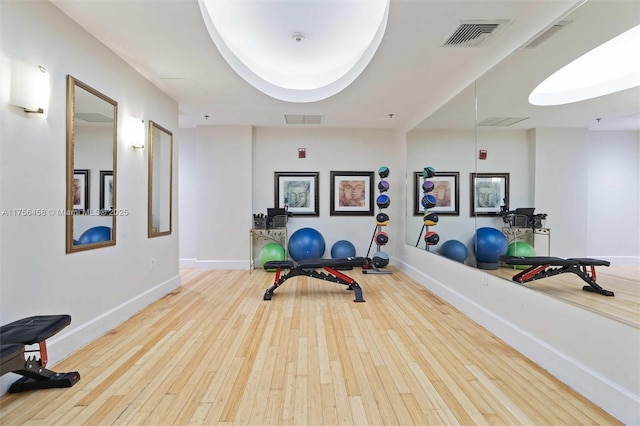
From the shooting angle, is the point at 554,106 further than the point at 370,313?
No

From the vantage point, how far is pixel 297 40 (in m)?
→ 3.83

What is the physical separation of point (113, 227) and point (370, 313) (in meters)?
2.93

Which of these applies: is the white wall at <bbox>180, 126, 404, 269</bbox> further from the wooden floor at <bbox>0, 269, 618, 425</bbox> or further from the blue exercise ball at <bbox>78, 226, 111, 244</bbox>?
the blue exercise ball at <bbox>78, 226, 111, 244</bbox>

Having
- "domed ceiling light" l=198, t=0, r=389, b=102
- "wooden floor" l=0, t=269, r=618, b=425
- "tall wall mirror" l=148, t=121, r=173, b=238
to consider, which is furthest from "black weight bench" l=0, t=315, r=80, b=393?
"domed ceiling light" l=198, t=0, r=389, b=102

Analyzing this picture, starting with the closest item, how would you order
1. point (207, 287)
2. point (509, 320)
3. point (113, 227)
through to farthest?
point (509, 320), point (113, 227), point (207, 287)

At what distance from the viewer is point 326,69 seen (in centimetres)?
454

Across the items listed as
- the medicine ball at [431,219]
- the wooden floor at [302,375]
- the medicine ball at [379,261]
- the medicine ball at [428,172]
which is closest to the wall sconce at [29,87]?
the wooden floor at [302,375]

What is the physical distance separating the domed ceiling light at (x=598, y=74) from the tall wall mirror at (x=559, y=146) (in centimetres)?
4

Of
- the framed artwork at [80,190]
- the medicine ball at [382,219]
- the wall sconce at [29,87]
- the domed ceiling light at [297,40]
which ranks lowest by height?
the medicine ball at [382,219]

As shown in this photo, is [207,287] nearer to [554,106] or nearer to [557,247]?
[557,247]

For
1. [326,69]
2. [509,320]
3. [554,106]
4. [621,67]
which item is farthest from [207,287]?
[621,67]

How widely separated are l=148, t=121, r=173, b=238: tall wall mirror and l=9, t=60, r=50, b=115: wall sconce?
1683 mm

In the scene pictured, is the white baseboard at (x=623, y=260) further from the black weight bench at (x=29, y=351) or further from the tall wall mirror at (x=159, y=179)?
the tall wall mirror at (x=159, y=179)

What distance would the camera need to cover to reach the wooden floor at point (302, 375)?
187 centimetres
